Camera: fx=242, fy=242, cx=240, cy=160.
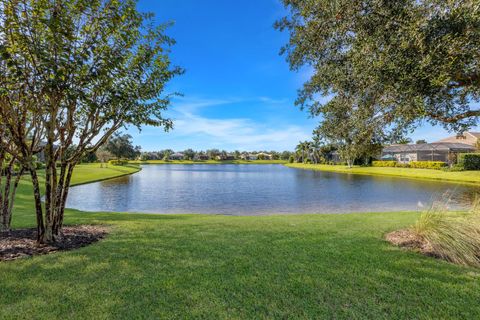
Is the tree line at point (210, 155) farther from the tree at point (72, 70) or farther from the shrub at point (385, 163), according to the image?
the tree at point (72, 70)

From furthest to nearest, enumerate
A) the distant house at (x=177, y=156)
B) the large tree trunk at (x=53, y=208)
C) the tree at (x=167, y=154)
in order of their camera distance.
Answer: the distant house at (x=177, y=156) < the tree at (x=167, y=154) < the large tree trunk at (x=53, y=208)

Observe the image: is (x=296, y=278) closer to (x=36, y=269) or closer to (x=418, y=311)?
(x=418, y=311)

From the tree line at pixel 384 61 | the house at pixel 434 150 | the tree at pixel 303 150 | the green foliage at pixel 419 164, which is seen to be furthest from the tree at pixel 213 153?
the tree line at pixel 384 61

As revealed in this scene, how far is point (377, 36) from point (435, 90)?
1310 mm

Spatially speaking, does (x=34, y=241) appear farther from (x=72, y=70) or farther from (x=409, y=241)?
(x=409, y=241)

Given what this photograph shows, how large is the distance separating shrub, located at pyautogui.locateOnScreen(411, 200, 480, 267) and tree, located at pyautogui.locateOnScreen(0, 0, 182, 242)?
5623 mm

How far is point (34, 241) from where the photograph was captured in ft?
15.2

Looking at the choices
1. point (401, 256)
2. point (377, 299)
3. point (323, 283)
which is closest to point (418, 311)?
point (377, 299)

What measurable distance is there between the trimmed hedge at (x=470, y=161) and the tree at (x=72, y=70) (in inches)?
1416

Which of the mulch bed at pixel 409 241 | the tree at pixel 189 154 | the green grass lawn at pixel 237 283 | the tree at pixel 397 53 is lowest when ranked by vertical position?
the mulch bed at pixel 409 241

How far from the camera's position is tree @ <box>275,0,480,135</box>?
11.5ft

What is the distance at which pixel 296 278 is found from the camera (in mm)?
3189

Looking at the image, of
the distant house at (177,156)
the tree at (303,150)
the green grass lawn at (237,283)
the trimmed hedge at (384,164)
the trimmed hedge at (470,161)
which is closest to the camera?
the green grass lawn at (237,283)

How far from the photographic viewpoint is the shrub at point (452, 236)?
12.7ft
